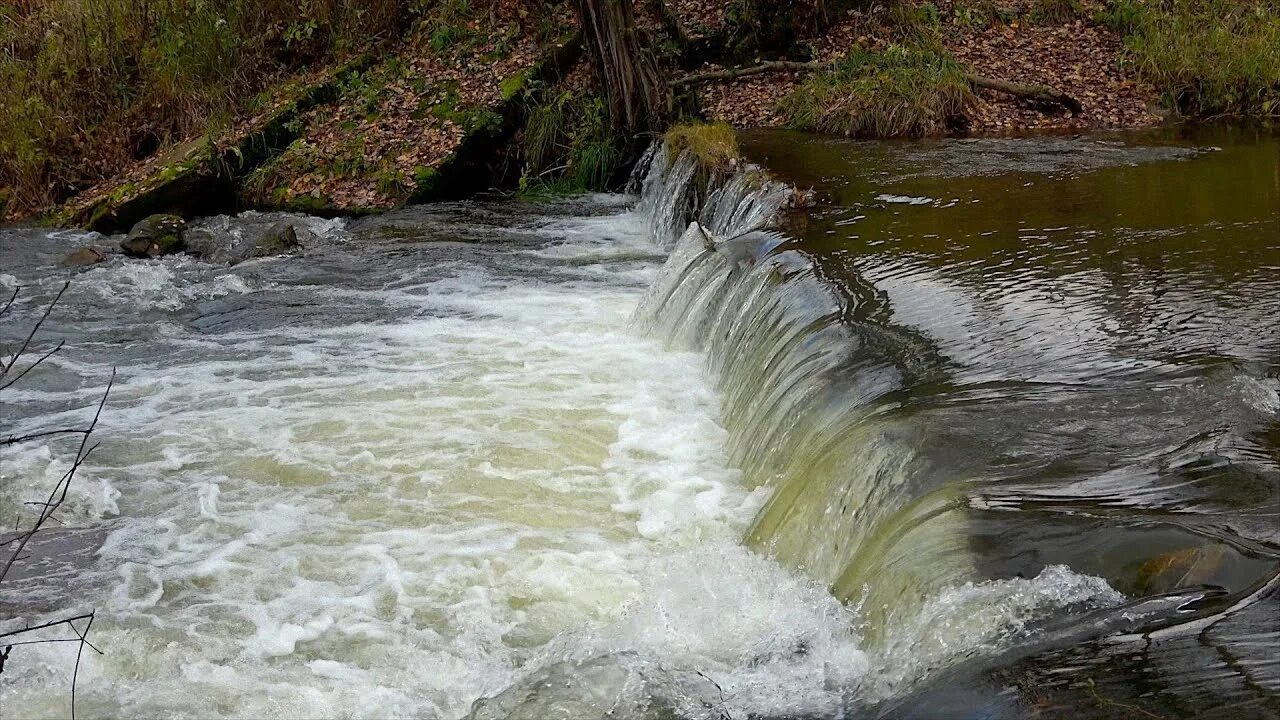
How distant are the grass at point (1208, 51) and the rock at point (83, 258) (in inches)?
465

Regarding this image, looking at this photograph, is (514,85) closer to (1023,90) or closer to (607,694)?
(1023,90)

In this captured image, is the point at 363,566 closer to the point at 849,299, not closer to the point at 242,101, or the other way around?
the point at 849,299

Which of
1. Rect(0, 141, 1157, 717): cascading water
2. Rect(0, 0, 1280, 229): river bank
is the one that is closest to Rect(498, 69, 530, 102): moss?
Rect(0, 0, 1280, 229): river bank

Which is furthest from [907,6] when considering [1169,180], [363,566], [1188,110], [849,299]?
[363,566]

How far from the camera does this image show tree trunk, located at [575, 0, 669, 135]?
1254 centimetres

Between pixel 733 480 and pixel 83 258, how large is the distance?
8833 millimetres

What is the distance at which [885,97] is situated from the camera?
13023 mm

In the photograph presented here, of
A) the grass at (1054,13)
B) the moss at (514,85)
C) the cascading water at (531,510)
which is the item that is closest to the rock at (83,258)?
the cascading water at (531,510)

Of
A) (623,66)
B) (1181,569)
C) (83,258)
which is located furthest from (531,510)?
(83,258)

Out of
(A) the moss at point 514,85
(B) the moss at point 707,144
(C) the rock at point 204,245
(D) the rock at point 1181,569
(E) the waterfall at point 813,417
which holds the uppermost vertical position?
(A) the moss at point 514,85

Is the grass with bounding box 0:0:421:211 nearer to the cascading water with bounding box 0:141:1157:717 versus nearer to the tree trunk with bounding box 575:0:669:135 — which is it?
the tree trunk with bounding box 575:0:669:135

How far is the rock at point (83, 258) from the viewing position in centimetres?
1177

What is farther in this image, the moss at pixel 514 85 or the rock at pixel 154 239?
the moss at pixel 514 85

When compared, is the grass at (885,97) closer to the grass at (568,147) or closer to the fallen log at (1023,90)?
the fallen log at (1023,90)
